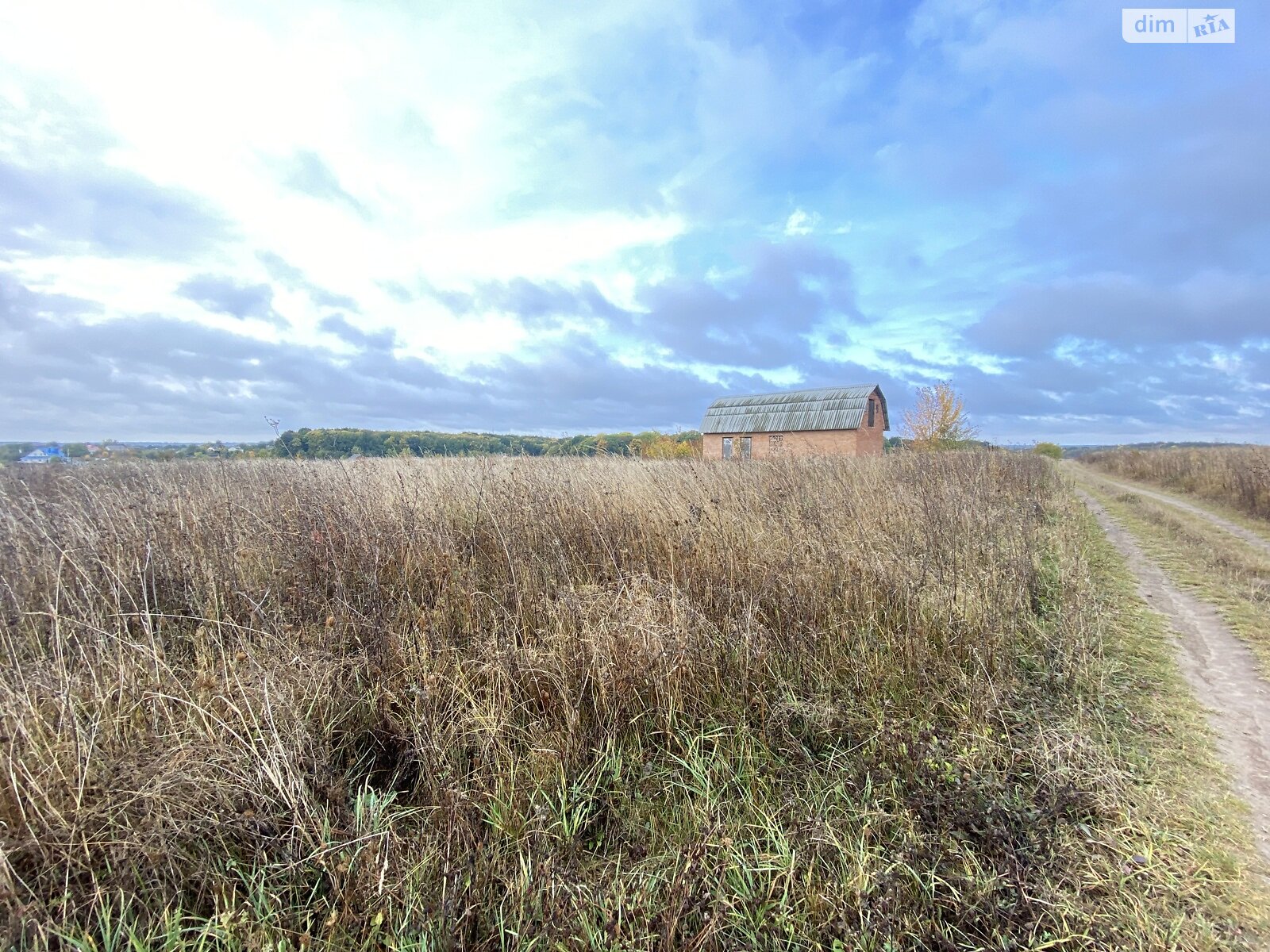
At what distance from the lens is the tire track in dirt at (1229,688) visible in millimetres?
2551

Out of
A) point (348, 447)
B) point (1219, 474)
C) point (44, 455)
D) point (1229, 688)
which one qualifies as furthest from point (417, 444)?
point (1219, 474)

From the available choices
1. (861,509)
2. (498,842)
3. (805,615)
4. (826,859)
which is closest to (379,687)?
(498,842)

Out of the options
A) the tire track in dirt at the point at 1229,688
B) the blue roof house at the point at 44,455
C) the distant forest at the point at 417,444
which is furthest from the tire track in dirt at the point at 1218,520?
the blue roof house at the point at 44,455

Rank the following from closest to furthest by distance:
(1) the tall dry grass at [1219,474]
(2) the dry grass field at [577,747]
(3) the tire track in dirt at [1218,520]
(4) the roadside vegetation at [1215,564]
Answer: (2) the dry grass field at [577,747], (4) the roadside vegetation at [1215,564], (3) the tire track in dirt at [1218,520], (1) the tall dry grass at [1219,474]

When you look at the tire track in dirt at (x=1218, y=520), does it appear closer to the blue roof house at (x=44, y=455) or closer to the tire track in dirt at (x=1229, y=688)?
the tire track in dirt at (x=1229, y=688)

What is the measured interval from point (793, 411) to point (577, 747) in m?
35.3

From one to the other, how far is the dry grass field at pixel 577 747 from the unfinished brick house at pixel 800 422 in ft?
89.1

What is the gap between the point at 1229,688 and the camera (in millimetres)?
3607

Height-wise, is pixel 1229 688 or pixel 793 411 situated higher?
pixel 793 411

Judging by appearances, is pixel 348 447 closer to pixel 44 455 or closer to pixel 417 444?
pixel 417 444

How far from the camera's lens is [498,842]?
6.75 feet

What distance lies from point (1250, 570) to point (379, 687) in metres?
10.2

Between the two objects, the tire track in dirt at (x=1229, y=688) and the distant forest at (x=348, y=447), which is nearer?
the tire track in dirt at (x=1229, y=688)

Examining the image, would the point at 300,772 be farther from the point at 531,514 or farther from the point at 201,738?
the point at 531,514
